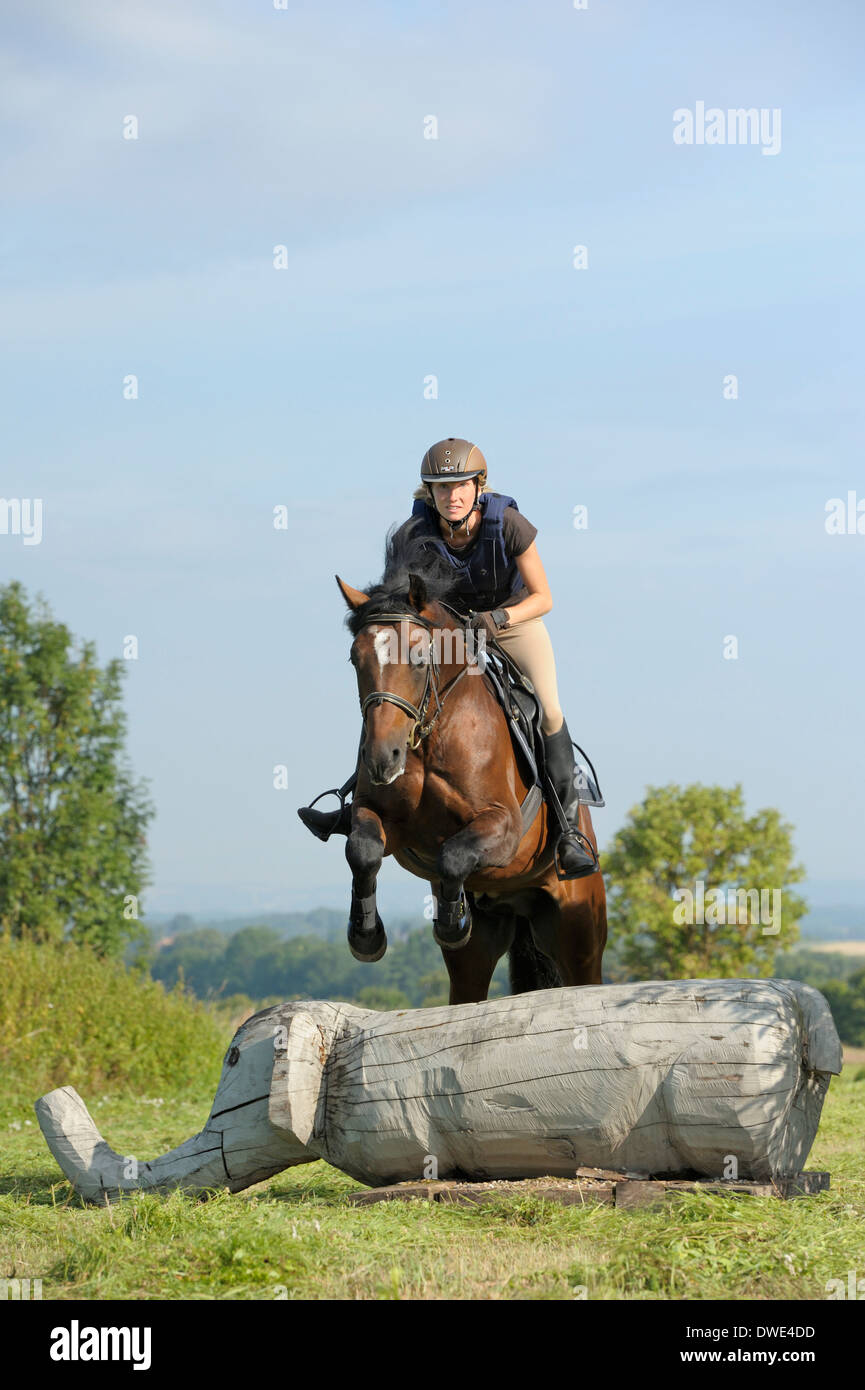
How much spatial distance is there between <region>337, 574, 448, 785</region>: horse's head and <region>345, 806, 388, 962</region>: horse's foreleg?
10.0 inches

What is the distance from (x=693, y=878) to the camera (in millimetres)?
18062

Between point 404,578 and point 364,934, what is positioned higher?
point 404,578

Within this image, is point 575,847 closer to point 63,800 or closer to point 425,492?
point 425,492

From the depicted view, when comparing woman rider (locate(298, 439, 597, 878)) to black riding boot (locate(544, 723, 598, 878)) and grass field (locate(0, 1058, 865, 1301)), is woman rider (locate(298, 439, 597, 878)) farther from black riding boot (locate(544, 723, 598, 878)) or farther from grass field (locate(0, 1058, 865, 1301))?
grass field (locate(0, 1058, 865, 1301))

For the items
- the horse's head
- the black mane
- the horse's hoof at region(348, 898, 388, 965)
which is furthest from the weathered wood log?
the black mane

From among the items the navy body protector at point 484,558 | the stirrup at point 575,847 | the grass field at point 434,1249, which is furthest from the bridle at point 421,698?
the grass field at point 434,1249

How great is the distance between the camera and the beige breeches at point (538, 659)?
24.7 ft

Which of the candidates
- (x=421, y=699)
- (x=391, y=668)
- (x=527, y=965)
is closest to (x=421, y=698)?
(x=421, y=699)

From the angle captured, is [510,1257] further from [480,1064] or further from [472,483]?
[472,483]

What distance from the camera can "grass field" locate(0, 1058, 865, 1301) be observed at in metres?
4.23

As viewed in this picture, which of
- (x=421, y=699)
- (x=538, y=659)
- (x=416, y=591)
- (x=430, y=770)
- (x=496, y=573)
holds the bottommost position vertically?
(x=430, y=770)

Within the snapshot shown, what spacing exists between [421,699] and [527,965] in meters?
2.60

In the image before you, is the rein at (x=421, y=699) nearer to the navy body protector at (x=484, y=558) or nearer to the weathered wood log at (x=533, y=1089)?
the navy body protector at (x=484, y=558)

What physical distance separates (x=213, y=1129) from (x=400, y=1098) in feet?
3.28
